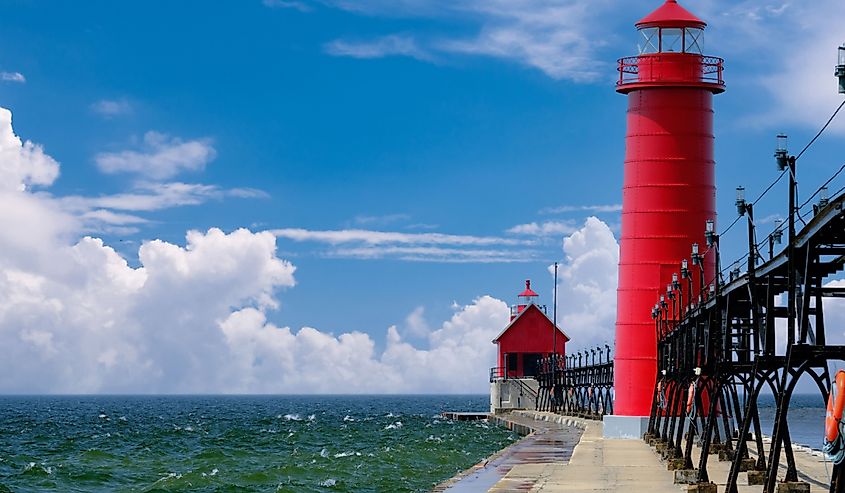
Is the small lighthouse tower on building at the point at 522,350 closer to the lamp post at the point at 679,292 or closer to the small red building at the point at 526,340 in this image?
the small red building at the point at 526,340

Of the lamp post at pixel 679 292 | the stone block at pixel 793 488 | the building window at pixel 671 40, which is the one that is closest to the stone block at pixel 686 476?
the stone block at pixel 793 488

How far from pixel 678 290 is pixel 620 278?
4942 millimetres

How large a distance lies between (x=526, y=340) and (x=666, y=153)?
50.4 metres

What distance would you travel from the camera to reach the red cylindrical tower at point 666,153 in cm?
3975

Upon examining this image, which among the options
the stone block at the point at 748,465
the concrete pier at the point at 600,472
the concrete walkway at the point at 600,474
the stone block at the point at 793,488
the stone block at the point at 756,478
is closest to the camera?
the stone block at the point at 793,488

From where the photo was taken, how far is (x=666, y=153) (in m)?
39.8

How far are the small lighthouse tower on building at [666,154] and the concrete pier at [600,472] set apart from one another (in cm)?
601

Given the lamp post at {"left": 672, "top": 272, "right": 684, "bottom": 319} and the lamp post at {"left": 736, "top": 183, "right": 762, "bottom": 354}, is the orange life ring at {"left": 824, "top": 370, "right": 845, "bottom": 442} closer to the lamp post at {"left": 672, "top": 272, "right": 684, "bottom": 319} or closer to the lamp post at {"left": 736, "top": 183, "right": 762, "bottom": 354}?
the lamp post at {"left": 736, "top": 183, "right": 762, "bottom": 354}

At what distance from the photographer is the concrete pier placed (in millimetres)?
26500

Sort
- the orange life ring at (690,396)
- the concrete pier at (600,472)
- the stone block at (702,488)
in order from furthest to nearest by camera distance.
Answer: the orange life ring at (690,396) → the concrete pier at (600,472) → the stone block at (702,488)

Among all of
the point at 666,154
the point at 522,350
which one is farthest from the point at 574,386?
the point at 666,154

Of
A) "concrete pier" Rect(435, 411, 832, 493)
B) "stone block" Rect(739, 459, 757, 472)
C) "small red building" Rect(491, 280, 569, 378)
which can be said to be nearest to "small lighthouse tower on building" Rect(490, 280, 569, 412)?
"small red building" Rect(491, 280, 569, 378)

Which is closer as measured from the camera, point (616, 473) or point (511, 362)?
point (616, 473)

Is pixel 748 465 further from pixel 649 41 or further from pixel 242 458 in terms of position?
pixel 242 458
